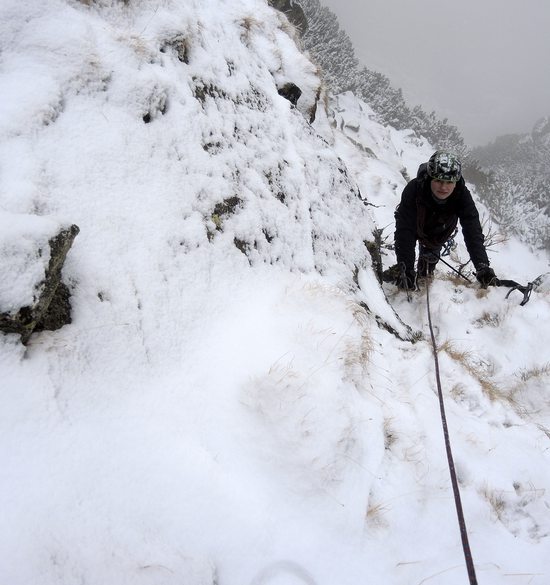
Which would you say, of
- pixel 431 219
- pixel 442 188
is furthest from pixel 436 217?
pixel 442 188

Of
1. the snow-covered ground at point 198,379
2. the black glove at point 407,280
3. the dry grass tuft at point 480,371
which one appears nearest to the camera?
the snow-covered ground at point 198,379

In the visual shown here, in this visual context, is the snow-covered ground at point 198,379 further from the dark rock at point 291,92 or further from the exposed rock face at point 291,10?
the exposed rock face at point 291,10

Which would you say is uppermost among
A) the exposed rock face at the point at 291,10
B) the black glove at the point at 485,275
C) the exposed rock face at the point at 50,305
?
the exposed rock face at the point at 291,10

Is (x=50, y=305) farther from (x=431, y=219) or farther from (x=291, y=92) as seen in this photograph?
(x=291, y=92)

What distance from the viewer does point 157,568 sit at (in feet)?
5.00

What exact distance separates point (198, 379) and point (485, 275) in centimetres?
381

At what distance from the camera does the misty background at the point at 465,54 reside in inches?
3059

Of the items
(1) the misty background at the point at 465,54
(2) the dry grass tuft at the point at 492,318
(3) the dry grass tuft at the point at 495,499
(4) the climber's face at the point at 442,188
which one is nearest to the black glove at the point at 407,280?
(2) the dry grass tuft at the point at 492,318

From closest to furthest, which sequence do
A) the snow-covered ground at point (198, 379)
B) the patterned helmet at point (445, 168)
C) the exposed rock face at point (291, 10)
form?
the snow-covered ground at point (198, 379), the patterned helmet at point (445, 168), the exposed rock face at point (291, 10)

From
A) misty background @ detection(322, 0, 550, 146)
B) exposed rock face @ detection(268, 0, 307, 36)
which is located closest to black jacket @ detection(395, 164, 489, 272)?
exposed rock face @ detection(268, 0, 307, 36)

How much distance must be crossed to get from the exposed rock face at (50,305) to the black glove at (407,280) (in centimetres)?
405

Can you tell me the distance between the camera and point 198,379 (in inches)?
87.7

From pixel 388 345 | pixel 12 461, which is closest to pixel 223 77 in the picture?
pixel 388 345

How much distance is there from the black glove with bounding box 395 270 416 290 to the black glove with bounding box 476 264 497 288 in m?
0.78
